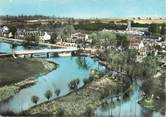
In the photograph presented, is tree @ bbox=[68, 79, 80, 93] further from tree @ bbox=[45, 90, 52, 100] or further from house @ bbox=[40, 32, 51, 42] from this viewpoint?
house @ bbox=[40, 32, 51, 42]

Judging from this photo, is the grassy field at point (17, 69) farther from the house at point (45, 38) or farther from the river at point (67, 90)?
the house at point (45, 38)

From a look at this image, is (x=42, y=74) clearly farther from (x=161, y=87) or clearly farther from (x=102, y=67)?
(x=161, y=87)

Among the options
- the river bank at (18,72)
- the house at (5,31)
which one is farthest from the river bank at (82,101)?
the house at (5,31)

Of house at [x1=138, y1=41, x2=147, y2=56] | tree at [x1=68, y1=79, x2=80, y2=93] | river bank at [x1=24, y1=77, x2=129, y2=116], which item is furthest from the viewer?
house at [x1=138, y1=41, x2=147, y2=56]

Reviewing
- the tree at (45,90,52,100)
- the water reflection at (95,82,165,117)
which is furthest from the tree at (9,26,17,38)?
the water reflection at (95,82,165,117)

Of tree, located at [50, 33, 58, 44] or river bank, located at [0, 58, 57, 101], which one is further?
tree, located at [50, 33, 58, 44]

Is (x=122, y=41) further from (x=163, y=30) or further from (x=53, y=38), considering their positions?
(x=53, y=38)

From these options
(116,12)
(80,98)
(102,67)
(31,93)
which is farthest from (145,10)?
(31,93)
